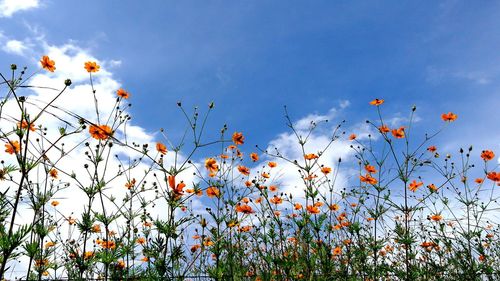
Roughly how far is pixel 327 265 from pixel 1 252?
279cm

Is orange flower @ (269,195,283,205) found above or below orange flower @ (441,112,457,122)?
below

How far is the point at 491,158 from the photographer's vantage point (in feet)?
17.3

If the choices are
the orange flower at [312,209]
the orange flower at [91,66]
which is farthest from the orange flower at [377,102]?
the orange flower at [91,66]

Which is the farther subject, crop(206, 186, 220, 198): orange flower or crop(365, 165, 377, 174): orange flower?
crop(365, 165, 377, 174): orange flower

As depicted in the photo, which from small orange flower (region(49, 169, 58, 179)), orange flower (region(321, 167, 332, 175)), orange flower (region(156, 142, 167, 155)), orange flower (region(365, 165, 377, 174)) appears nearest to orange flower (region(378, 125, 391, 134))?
orange flower (region(365, 165, 377, 174))

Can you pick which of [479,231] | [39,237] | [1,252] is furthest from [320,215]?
[1,252]

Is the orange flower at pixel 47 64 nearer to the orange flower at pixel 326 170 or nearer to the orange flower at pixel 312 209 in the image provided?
the orange flower at pixel 312 209

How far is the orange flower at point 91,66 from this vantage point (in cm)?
445

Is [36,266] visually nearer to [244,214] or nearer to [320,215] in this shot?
[244,214]

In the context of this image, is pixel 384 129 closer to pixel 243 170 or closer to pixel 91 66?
pixel 243 170

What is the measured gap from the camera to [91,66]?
4.48 metres

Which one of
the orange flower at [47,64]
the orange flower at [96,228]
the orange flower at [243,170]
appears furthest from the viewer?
the orange flower at [243,170]

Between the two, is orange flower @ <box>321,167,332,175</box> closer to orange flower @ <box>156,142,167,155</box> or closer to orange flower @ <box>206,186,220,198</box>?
orange flower @ <box>206,186,220,198</box>

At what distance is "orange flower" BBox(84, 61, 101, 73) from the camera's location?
445cm
